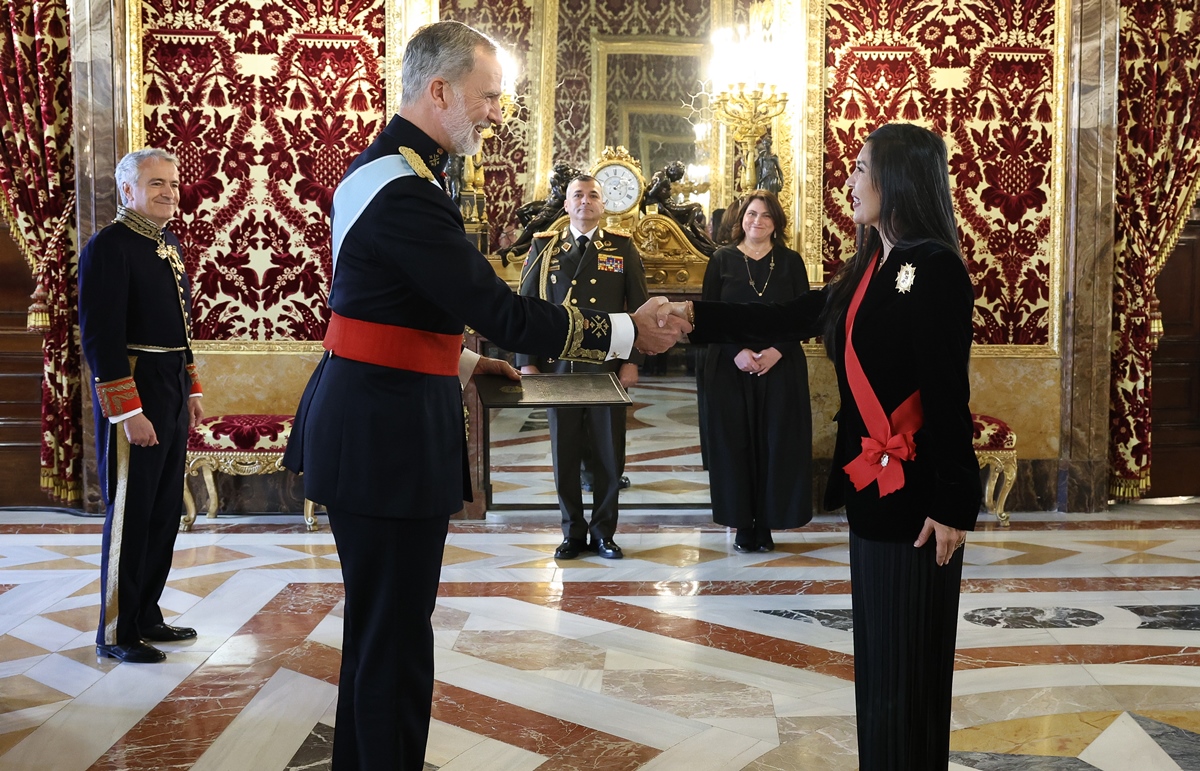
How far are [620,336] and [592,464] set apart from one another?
2601mm

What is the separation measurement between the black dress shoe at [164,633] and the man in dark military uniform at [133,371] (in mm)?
87

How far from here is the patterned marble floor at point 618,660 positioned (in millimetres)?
2715

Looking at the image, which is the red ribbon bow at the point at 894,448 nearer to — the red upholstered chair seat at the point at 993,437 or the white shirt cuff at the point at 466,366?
the white shirt cuff at the point at 466,366

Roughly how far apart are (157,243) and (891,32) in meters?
3.89

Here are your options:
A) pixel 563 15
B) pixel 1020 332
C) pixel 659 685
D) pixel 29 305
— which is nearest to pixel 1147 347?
pixel 1020 332

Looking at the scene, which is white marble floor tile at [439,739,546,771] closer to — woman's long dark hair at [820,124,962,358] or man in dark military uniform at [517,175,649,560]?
woman's long dark hair at [820,124,962,358]

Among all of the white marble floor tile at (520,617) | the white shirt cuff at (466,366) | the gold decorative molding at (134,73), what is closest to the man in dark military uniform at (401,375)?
the white shirt cuff at (466,366)

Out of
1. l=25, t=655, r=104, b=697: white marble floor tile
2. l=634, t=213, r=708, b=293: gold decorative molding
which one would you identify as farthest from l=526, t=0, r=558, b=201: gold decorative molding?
l=25, t=655, r=104, b=697: white marble floor tile

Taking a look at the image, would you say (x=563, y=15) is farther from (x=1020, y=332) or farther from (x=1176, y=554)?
(x=1176, y=554)

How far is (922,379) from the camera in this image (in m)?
1.94

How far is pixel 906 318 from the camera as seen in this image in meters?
1.96

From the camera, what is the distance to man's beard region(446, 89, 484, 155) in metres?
2.06

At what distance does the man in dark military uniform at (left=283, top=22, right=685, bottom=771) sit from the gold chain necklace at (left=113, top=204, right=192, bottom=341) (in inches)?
60.8

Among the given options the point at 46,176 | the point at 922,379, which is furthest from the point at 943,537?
the point at 46,176
